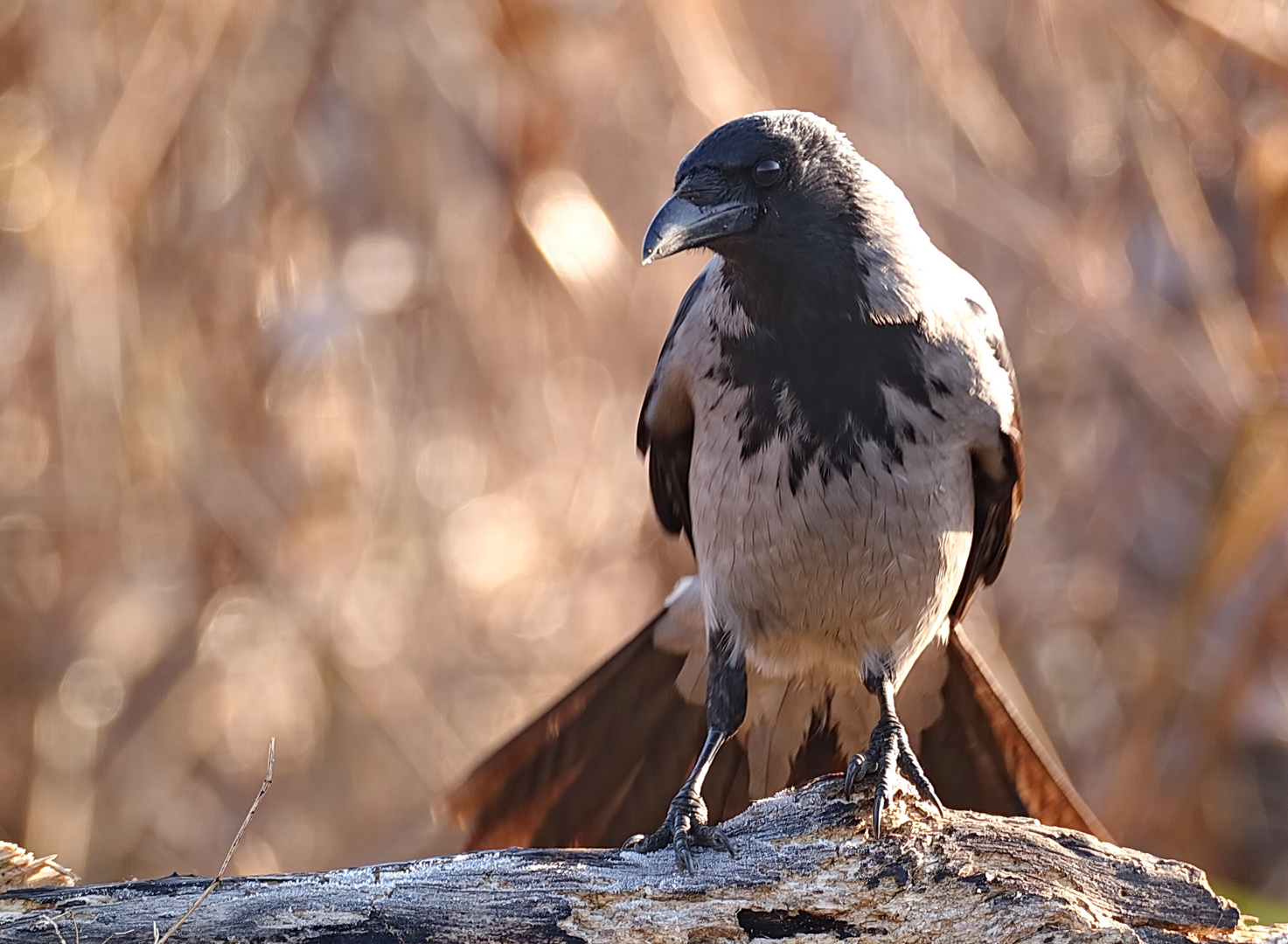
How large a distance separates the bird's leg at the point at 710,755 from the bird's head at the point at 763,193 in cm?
96

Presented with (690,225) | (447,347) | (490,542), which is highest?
(447,347)

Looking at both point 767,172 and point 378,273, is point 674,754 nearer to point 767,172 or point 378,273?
point 767,172

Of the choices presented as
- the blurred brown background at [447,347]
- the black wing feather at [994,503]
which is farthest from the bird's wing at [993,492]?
the blurred brown background at [447,347]

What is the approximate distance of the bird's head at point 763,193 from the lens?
2807mm

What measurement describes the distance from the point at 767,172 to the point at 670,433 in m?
0.85

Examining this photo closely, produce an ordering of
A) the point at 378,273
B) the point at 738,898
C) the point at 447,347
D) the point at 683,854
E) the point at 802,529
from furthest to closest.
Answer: the point at 447,347 → the point at 378,273 → the point at 802,529 → the point at 683,854 → the point at 738,898

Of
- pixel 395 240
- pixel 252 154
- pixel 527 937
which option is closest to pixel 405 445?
pixel 395 240

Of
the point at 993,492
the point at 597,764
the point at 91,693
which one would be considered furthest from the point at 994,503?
the point at 91,693

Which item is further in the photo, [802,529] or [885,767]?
[802,529]

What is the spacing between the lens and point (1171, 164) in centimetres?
484

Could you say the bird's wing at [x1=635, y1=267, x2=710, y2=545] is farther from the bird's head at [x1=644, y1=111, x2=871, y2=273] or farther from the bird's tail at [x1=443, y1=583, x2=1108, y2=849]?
the bird's head at [x1=644, y1=111, x2=871, y2=273]

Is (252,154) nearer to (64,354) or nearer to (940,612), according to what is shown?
(64,354)

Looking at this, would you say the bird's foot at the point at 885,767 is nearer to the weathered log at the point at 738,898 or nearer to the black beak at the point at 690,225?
the weathered log at the point at 738,898

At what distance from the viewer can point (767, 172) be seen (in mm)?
2838
